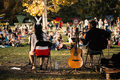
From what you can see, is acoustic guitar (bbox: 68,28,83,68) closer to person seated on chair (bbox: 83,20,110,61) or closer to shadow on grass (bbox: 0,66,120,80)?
shadow on grass (bbox: 0,66,120,80)

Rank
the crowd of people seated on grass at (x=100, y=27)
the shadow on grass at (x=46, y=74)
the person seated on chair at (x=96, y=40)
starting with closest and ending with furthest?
1. the shadow on grass at (x=46, y=74)
2. the person seated on chair at (x=96, y=40)
3. the crowd of people seated on grass at (x=100, y=27)

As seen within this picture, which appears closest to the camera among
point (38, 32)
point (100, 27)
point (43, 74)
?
point (43, 74)

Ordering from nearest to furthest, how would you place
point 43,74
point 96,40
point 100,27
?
1. point 43,74
2. point 96,40
3. point 100,27

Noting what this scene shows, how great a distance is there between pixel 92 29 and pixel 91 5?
44230 millimetres

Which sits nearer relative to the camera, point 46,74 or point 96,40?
point 46,74

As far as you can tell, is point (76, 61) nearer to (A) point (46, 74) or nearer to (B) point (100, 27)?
(A) point (46, 74)

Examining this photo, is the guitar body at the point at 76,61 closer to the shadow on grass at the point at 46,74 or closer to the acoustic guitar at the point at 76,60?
the acoustic guitar at the point at 76,60

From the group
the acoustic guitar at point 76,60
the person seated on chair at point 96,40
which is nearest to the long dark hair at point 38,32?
the acoustic guitar at point 76,60

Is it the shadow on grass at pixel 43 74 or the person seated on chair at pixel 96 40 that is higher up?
the person seated on chair at pixel 96 40

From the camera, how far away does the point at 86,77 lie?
20.9 feet

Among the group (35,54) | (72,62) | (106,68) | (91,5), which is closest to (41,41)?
(35,54)

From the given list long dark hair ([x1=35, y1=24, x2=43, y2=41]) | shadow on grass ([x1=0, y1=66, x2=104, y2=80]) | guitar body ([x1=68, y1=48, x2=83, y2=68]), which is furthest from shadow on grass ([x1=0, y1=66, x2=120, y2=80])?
long dark hair ([x1=35, y1=24, x2=43, y2=41])

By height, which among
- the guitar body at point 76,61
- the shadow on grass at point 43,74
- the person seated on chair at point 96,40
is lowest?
the shadow on grass at point 43,74

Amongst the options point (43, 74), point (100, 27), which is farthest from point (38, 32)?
point (100, 27)
